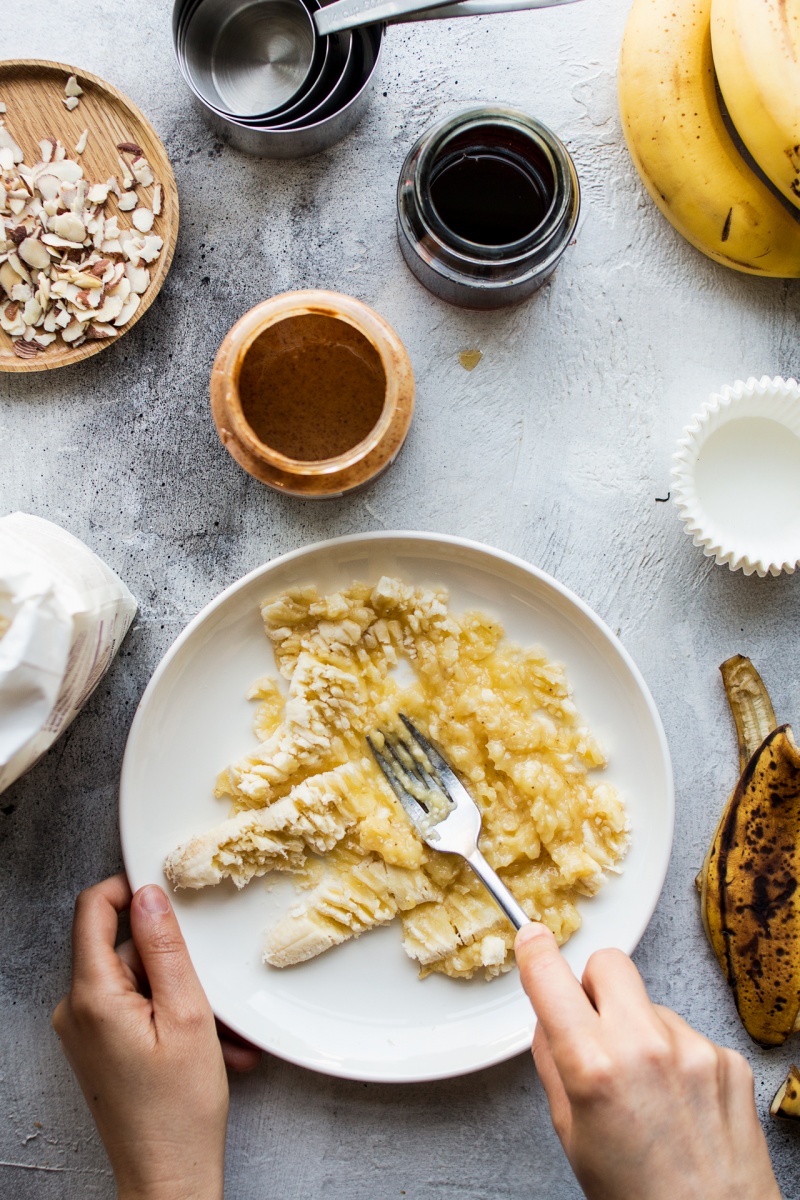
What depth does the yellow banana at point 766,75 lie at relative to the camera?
929 millimetres

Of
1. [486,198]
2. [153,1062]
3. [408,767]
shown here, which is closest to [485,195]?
[486,198]

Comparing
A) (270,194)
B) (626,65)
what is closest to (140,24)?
(270,194)

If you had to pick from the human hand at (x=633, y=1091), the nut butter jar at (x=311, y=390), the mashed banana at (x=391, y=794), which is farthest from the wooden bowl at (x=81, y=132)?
the human hand at (x=633, y=1091)

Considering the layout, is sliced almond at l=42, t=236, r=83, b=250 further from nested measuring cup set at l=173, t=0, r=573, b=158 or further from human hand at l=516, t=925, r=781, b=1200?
human hand at l=516, t=925, r=781, b=1200

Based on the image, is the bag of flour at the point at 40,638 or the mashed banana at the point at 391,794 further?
the mashed banana at the point at 391,794

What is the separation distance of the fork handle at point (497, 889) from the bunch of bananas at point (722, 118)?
0.82 m

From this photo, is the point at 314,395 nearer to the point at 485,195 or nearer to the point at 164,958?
the point at 485,195

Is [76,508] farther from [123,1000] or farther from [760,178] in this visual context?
[760,178]

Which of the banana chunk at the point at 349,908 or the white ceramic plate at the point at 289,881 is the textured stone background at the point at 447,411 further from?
the banana chunk at the point at 349,908

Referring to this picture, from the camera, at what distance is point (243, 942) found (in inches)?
42.1

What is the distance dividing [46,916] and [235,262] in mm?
910

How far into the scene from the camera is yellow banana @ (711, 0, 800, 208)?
3.05ft

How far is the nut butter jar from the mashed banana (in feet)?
0.55

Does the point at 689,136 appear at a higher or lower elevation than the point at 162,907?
higher
